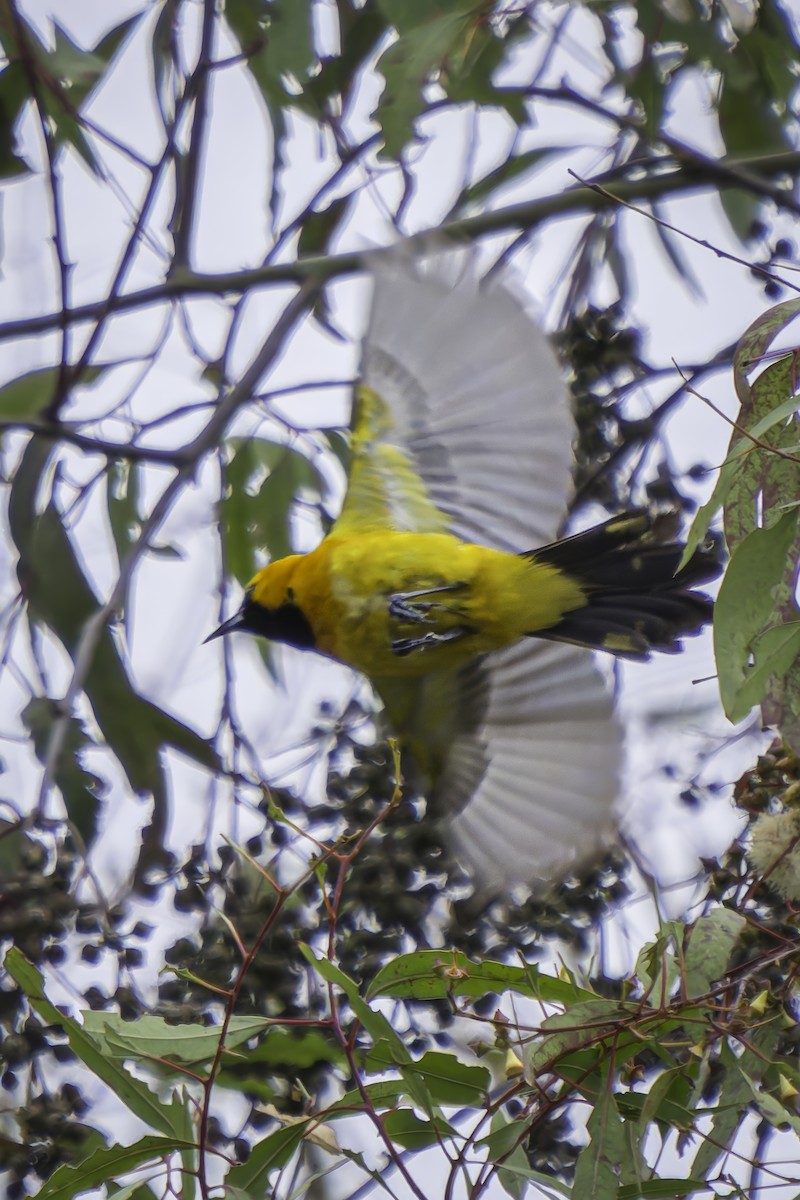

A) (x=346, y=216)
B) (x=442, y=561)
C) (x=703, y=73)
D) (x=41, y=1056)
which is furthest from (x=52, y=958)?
(x=703, y=73)

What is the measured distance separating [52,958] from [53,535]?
94 centimetres

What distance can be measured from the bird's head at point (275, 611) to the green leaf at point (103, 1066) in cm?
133

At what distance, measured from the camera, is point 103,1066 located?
4.90ft

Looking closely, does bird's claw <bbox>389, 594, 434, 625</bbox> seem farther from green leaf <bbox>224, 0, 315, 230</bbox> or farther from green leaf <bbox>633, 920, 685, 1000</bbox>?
green leaf <bbox>633, 920, 685, 1000</bbox>

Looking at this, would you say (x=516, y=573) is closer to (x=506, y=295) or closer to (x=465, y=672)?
(x=465, y=672)

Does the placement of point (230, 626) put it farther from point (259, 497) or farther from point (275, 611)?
point (259, 497)

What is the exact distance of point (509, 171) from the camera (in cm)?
284

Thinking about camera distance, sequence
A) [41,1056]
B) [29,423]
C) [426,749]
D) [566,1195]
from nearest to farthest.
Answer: [566,1195]
[41,1056]
[29,423]
[426,749]

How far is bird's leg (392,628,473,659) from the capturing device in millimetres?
2674

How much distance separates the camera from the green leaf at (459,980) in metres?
1.52

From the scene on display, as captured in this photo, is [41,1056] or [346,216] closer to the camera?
[41,1056]

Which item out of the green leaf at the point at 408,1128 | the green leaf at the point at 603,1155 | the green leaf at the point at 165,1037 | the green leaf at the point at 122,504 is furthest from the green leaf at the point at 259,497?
the green leaf at the point at 603,1155

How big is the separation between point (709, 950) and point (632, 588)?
1.01 meters

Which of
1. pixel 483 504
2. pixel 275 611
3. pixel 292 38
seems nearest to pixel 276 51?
pixel 292 38
